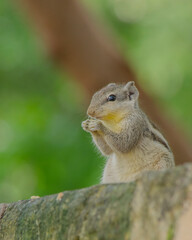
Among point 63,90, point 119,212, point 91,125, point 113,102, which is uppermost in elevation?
point 63,90

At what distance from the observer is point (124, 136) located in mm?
4270

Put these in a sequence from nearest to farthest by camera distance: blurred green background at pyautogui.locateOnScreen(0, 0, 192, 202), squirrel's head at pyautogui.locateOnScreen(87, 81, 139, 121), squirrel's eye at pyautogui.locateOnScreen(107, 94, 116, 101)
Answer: squirrel's head at pyautogui.locateOnScreen(87, 81, 139, 121) < squirrel's eye at pyautogui.locateOnScreen(107, 94, 116, 101) < blurred green background at pyautogui.locateOnScreen(0, 0, 192, 202)

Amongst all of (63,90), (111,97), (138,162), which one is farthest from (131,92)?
(63,90)

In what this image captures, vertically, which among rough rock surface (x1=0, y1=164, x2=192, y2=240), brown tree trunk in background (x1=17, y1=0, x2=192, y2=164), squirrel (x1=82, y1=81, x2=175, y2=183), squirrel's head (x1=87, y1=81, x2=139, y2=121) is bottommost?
rough rock surface (x1=0, y1=164, x2=192, y2=240)

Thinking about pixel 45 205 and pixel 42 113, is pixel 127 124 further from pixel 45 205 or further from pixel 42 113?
pixel 42 113

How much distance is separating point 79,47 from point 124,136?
5.20 meters

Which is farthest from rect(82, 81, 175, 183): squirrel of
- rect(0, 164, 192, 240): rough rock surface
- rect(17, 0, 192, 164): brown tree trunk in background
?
rect(17, 0, 192, 164): brown tree trunk in background

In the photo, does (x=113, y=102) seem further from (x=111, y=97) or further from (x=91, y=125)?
(x=91, y=125)

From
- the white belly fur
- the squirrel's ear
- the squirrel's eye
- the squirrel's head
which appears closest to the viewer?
the white belly fur

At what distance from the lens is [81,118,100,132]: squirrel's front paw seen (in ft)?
14.0

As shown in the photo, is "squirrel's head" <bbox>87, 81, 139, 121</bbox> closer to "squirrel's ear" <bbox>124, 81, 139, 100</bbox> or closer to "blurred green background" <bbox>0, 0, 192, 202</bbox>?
"squirrel's ear" <bbox>124, 81, 139, 100</bbox>

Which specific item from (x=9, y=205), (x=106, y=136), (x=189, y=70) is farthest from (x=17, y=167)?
(x=9, y=205)

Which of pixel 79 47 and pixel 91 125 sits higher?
pixel 79 47

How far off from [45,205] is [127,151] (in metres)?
1.26
